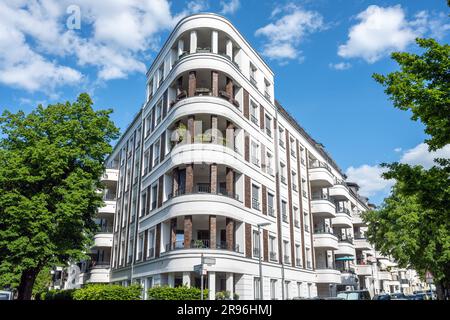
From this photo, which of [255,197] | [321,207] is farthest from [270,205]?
[321,207]

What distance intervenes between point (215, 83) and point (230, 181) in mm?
7122

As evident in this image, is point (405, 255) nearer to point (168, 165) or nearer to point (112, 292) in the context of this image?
point (168, 165)

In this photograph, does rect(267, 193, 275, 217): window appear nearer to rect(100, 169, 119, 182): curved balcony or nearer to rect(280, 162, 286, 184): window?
rect(280, 162, 286, 184): window

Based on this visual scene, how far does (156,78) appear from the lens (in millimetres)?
36062

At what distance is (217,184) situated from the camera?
28609 mm

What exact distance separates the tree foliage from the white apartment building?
1252 cm

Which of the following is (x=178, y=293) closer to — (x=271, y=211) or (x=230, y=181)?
(x=230, y=181)

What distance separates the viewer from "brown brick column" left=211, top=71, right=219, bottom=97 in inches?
1072

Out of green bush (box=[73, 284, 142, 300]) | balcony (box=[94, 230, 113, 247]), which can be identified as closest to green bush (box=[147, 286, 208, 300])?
green bush (box=[73, 284, 142, 300])

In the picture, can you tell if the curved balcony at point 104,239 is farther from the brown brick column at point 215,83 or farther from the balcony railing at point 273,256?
the brown brick column at point 215,83

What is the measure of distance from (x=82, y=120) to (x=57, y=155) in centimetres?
414

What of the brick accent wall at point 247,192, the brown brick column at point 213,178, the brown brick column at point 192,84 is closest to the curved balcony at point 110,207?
the brick accent wall at point 247,192
